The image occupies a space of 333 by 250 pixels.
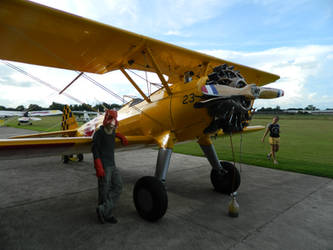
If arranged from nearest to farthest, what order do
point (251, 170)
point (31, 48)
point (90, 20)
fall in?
point (90, 20), point (31, 48), point (251, 170)

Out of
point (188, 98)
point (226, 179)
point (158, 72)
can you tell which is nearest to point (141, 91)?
point (158, 72)

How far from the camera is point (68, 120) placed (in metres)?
7.87

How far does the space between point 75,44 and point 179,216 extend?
3.31m

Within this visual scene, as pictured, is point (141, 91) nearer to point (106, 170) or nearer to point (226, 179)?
point (106, 170)

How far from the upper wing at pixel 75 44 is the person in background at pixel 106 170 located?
1.18 metres

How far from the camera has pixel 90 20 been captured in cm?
315

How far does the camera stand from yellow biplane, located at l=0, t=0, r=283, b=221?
3.09 m

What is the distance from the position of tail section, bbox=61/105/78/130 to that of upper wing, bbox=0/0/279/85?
3.39 metres

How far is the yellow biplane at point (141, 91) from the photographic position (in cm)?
309

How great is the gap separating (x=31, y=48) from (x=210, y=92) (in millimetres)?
3149

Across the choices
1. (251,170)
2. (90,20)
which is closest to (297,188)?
(251,170)

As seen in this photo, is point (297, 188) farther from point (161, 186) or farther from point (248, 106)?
point (161, 186)

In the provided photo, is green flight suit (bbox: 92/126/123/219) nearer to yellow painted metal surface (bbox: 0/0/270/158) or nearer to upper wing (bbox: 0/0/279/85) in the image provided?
yellow painted metal surface (bbox: 0/0/270/158)

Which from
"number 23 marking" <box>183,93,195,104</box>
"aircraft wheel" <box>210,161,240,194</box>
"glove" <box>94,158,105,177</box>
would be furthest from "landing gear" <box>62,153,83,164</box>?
"number 23 marking" <box>183,93,195,104</box>
